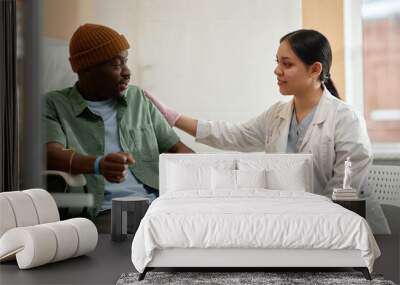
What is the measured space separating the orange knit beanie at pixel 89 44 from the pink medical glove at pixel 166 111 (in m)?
0.59

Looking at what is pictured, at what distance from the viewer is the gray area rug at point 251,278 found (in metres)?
4.61

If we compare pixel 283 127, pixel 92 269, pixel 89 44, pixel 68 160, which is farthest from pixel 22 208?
pixel 283 127

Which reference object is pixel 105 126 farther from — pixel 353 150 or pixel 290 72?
pixel 353 150

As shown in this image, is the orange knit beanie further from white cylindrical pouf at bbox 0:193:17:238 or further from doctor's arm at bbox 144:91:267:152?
white cylindrical pouf at bbox 0:193:17:238

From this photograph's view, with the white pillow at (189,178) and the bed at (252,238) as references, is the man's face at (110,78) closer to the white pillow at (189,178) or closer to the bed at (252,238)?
the white pillow at (189,178)

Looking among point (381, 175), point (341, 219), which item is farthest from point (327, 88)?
point (341, 219)

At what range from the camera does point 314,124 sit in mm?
6934

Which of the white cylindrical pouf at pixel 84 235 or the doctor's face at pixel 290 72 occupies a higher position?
the doctor's face at pixel 290 72

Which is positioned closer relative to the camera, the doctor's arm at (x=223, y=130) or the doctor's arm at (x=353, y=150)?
the doctor's arm at (x=353, y=150)

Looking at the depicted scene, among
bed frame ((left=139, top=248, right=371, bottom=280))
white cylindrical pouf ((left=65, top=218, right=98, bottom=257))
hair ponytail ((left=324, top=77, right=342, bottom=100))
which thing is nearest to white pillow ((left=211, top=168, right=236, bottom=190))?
white cylindrical pouf ((left=65, top=218, right=98, bottom=257))

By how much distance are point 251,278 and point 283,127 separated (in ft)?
8.63

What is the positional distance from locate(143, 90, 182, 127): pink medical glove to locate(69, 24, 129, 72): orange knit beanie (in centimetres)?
59

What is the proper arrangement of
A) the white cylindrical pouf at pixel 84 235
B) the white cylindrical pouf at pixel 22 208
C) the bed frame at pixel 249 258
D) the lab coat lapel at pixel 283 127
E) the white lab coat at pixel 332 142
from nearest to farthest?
the bed frame at pixel 249 258, the white cylindrical pouf at pixel 22 208, the white cylindrical pouf at pixel 84 235, the white lab coat at pixel 332 142, the lab coat lapel at pixel 283 127

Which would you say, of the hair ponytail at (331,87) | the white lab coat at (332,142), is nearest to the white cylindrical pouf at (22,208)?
the white lab coat at (332,142)
